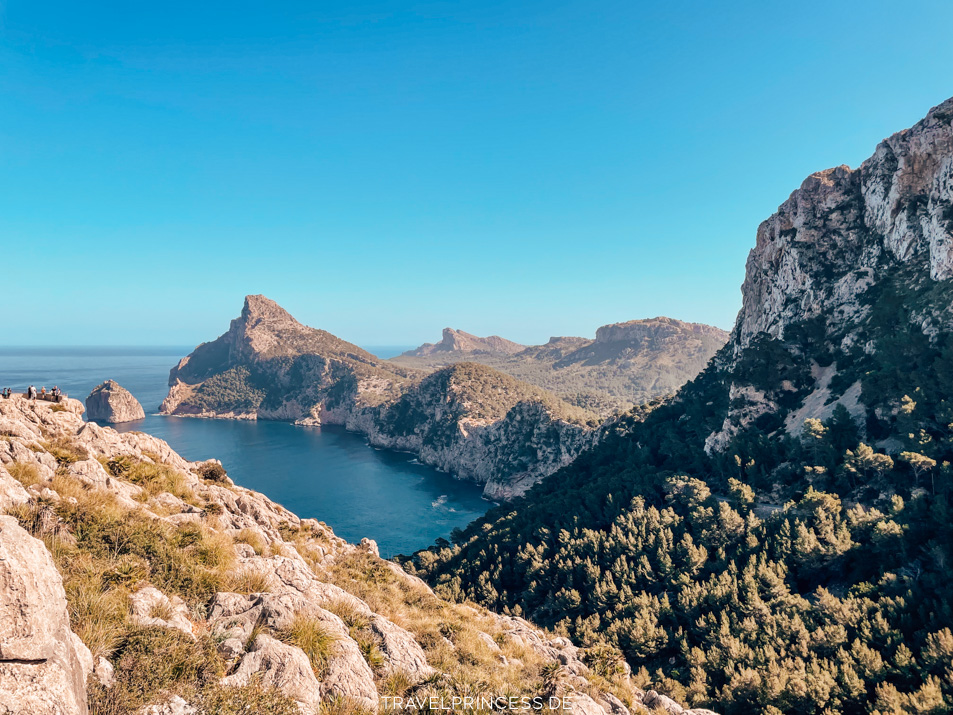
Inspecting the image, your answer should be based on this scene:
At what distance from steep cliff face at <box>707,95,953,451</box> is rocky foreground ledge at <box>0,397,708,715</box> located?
143 feet

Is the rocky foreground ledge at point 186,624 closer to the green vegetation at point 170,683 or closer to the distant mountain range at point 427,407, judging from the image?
the green vegetation at point 170,683

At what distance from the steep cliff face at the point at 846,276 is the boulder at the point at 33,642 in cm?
5371

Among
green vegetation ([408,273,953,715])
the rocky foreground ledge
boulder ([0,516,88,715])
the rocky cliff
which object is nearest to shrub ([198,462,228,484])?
the rocky foreground ledge

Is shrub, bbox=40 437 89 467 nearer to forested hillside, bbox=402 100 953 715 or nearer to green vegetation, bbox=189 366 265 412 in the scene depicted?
forested hillside, bbox=402 100 953 715

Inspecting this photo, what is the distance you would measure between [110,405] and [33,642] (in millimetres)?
181067

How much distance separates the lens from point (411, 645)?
12.1 meters

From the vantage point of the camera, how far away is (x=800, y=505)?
33.9 meters

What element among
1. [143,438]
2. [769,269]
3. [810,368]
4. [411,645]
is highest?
[769,269]

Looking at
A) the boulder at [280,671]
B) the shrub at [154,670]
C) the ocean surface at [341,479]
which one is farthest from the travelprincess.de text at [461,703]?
the ocean surface at [341,479]

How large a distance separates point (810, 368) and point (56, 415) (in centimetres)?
6897

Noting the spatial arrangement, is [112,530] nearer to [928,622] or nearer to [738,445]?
[928,622]

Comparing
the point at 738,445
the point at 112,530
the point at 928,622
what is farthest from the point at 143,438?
the point at 738,445

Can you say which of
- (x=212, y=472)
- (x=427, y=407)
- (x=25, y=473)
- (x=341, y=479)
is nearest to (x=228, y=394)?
(x=427, y=407)

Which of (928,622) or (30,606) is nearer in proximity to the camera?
(30,606)
